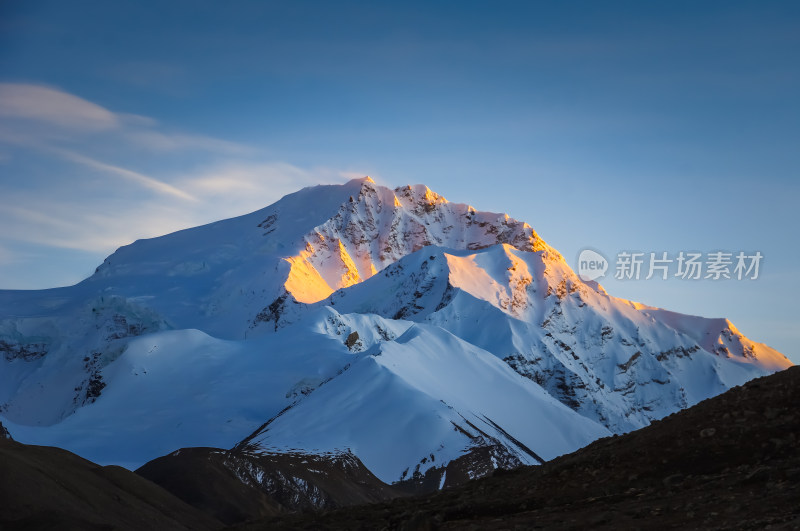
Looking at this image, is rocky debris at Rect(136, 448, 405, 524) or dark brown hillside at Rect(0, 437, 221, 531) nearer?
dark brown hillside at Rect(0, 437, 221, 531)

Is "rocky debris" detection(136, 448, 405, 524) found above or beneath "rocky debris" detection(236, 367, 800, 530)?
beneath

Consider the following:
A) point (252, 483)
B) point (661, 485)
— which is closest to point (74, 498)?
point (661, 485)

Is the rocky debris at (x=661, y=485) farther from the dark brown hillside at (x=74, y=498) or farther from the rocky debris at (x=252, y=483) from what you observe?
the rocky debris at (x=252, y=483)

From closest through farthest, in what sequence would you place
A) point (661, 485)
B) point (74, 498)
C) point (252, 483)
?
point (661, 485)
point (74, 498)
point (252, 483)

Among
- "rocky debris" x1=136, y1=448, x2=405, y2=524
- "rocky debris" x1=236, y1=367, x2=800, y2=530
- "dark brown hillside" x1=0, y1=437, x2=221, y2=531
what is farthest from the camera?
"rocky debris" x1=136, y1=448, x2=405, y2=524

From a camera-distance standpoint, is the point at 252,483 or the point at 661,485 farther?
the point at 252,483

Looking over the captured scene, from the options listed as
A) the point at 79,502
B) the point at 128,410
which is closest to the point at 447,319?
the point at 128,410

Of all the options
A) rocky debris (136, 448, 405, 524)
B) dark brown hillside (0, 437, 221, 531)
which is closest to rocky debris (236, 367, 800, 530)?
dark brown hillside (0, 437, 221, 531)

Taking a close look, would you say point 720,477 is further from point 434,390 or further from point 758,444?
point 434,390

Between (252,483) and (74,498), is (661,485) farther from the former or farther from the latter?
(252,483)

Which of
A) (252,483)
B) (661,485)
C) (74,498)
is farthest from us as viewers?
(252,483)

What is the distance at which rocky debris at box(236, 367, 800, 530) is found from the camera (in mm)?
18719

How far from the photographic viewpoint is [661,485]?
71.5 feet

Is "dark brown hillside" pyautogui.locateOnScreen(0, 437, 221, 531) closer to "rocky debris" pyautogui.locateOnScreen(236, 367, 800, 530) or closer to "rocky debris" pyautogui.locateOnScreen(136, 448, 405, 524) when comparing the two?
"rocky debris" pyautogui.locateOnScreen(136, 448, 405, 524)
